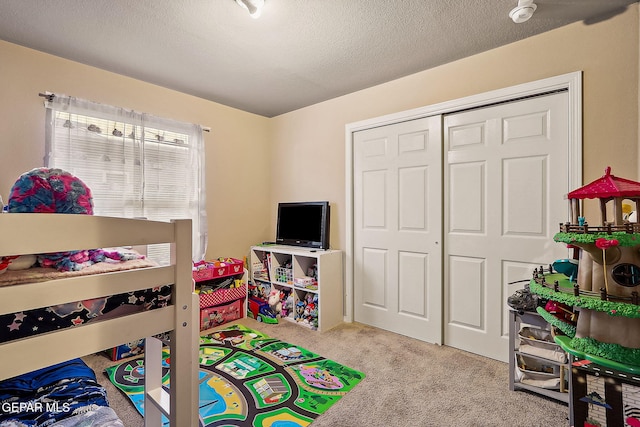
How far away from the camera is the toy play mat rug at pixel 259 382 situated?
1686mm

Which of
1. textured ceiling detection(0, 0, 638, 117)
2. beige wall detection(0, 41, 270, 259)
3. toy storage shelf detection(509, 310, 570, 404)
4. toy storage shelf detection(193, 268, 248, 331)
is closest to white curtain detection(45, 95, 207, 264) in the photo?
beige wall detection(0, 41, 270, 259)

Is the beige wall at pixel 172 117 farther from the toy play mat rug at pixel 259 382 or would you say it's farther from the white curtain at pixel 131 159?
the toy play mat rug at pixel 259 382

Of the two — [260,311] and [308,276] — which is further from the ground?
[308,276]

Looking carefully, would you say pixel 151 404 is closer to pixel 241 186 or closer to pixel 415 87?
pixel 241 186

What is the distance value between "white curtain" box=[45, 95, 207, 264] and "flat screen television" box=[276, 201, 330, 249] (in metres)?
0.89

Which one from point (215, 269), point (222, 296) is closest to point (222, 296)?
point (222, 296)

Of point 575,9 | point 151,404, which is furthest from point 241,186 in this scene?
point 575,9

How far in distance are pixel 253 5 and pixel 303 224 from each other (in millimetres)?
2156

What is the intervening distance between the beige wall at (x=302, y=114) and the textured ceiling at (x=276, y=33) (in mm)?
107

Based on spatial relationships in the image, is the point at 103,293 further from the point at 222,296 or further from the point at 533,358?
the point at 533,358

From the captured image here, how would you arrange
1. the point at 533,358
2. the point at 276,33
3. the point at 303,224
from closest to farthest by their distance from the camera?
1. the point at 533,358
2. the point at 276,33
3. the point at 303,224

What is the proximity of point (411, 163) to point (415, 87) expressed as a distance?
2.21 ft

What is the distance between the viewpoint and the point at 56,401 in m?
1.10

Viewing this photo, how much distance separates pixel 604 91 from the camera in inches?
72.2
